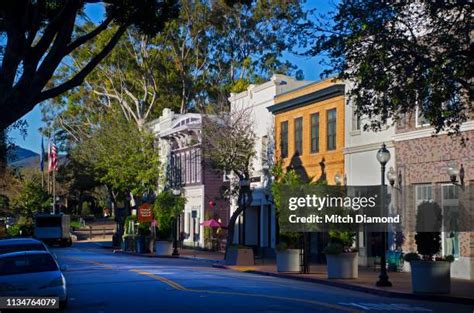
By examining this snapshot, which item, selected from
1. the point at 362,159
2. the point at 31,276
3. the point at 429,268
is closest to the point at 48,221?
the point at 362,159

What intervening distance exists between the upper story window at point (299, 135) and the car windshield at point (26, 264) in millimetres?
26704

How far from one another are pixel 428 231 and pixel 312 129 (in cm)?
1796

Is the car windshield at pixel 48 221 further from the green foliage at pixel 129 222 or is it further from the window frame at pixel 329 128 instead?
the window frame at pixel 329 128

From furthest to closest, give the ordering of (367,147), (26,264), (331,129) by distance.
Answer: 1. (331,129)
2. (367,147)
3. (26,264)

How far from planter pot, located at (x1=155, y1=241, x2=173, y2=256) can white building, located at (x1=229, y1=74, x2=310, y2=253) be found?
4.99 meters

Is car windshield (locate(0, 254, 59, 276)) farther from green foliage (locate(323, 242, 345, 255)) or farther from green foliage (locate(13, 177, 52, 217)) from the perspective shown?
green foliage (locate(13, 177, 52, 217))

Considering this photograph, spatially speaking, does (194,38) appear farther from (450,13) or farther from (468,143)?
(450,13)

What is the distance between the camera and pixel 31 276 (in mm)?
16516

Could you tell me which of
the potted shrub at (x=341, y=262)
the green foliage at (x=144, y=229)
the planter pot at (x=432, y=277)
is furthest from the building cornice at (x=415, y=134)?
the green foliage at (x=144, y=229)

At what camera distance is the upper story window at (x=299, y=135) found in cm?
4309

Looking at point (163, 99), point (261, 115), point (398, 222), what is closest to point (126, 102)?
point (163, 99)

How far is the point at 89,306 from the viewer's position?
19.0m

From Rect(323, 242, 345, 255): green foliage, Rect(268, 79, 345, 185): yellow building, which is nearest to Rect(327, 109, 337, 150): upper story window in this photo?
Rect(268, 79, 345, 185): yellow building

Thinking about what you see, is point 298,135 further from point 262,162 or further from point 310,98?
point 262,162
